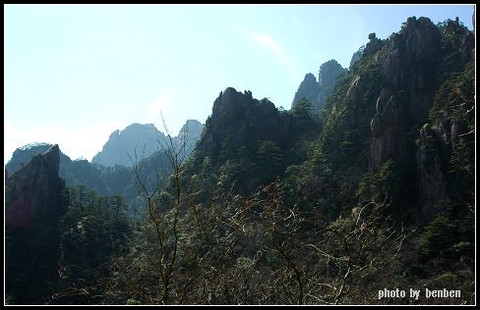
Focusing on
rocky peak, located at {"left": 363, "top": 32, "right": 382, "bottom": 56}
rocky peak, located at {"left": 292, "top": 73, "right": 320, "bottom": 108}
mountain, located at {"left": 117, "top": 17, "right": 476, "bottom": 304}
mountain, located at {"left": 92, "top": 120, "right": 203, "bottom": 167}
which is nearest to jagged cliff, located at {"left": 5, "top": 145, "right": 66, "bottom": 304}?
mountain, located at {"left": 117, "top": 17, "right": 476, "bottom": 304}

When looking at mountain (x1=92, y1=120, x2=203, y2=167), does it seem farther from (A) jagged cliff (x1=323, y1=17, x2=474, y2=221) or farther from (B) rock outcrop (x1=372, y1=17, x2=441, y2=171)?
(B) rock outcrop (x1=372, y1=17, x2=441, y2=171)

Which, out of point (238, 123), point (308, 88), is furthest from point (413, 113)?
point (308, 88)

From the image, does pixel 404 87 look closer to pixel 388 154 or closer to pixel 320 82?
pixel 388 154

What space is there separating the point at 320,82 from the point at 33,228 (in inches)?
2559

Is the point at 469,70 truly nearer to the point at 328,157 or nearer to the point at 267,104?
the point at 328,157

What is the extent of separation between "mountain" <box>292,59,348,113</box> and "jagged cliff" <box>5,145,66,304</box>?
5259cm

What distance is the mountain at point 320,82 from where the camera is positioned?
8144cm

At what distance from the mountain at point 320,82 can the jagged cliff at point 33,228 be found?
5259 centimetres

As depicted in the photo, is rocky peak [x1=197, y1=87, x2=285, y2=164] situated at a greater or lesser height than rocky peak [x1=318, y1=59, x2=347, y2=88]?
lesser

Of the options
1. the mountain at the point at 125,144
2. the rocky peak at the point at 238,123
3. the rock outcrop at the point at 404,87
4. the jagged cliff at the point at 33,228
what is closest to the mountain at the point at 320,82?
the rocky peak at the point at 238,123

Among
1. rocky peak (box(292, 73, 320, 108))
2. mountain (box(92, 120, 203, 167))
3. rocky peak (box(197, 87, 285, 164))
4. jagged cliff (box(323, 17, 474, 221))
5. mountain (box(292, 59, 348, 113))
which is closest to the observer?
jagged cliff (box(323, 17, 474, 221))

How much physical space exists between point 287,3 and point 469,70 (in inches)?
1332

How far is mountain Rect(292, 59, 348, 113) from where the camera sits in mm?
81438

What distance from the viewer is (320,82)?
85688 millimetres
